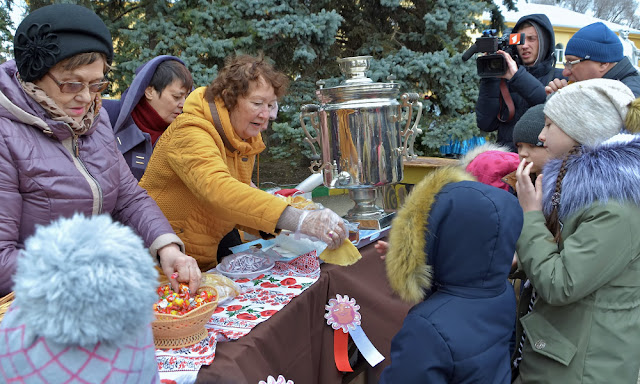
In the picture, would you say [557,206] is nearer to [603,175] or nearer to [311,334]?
[603,175]

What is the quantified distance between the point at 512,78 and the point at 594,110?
1593 millimetres

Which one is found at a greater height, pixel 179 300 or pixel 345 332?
pixel 179 300

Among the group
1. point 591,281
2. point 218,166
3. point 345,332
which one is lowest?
point 345,332

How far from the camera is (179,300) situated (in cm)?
132

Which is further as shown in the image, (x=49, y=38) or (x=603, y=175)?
(x=603, y=175)

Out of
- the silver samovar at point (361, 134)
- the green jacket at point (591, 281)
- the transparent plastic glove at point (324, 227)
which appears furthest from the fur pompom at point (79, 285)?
the silver samovar at point (361, 134)

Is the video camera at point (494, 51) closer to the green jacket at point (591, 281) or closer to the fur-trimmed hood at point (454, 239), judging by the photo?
the green jacket at point (591, 281)

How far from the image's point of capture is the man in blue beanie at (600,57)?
9.21ft

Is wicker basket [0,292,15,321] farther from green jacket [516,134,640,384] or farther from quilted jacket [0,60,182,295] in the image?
green jacket [516,134,640,384]

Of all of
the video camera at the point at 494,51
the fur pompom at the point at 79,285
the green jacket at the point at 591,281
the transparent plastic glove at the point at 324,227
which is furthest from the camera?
the video camera at the point at 494,51

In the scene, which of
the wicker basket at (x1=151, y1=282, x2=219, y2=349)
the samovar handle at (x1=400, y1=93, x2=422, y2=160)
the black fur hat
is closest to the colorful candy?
the wicker basket at (x1=151, y1=282, x2=219, y2=349)

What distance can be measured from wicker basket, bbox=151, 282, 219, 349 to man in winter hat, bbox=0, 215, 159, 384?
485 mm

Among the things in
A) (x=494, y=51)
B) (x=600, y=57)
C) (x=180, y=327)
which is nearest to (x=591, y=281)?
(x=180, y=327)

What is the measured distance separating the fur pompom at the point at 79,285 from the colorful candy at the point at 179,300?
58 centimetres
